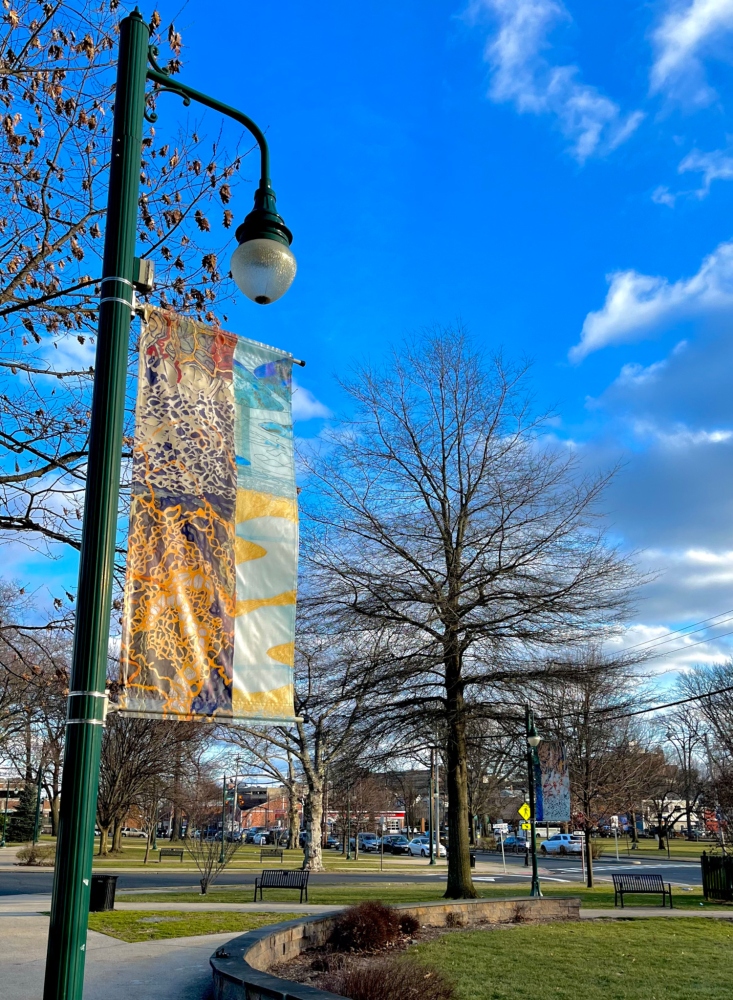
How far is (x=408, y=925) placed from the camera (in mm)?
14492

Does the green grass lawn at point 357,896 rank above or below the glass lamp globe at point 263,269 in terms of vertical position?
below

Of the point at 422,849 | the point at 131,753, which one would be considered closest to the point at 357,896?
the point at 131,753

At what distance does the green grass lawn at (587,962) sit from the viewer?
1005cm

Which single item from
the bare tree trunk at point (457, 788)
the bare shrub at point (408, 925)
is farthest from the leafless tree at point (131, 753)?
the bare shrub at point (408, 925)

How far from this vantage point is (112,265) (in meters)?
4.29

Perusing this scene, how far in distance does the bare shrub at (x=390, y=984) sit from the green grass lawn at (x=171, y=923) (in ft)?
18.7

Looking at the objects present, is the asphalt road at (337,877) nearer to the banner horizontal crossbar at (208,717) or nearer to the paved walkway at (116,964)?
the paved walkway at (116,964)

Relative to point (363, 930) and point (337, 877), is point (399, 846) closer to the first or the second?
point (337, 877)

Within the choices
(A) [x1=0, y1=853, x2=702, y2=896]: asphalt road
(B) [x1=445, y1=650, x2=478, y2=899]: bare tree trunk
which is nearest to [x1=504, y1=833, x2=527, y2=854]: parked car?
(A) [x1=0, y1=853, x2=702, y2=896]: asphalt road

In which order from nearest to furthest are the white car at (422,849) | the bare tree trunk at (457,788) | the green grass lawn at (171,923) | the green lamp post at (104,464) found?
the green lamp post at (104,464) < the green grass lawn at (171,923) < the bare tree trunk at (457,788) < the white car at (422,849)

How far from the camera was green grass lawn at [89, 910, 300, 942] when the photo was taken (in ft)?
43.6

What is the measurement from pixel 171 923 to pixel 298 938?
151 inches

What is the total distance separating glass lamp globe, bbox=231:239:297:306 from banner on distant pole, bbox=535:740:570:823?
20.6 meters

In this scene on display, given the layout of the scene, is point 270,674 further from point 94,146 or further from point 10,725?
point 10,725
